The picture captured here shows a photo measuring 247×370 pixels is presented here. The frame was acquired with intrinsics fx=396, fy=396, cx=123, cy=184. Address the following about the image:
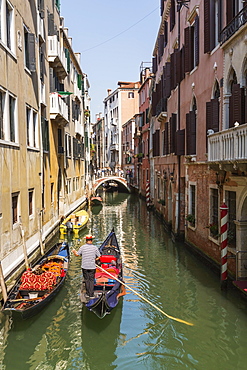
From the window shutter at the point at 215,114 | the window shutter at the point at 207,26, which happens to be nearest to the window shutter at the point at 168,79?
the window shutter at the point at 207,26

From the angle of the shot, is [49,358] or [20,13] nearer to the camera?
[49,358]

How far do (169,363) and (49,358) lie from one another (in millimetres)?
1681

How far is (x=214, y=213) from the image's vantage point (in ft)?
31.9

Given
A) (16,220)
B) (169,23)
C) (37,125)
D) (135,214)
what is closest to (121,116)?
(135,214)

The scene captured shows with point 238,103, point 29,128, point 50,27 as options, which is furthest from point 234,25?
point 50,27

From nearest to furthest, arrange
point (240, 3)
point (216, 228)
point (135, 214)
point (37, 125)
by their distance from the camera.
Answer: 1. point (240, 3)
2. point (216, 228)
3. point (37, 125)
4. point (135, 214)

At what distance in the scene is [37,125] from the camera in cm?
1223

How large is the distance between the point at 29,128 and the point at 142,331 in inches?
274

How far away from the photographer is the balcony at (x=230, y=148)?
6434 millimetres

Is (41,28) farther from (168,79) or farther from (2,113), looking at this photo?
(2,113)

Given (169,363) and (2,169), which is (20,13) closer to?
(2,169)

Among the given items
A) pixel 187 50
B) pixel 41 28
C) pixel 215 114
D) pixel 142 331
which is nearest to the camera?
pixel 142 331

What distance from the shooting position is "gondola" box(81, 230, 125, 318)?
627cm

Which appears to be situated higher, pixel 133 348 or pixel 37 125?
pixel 37 125
